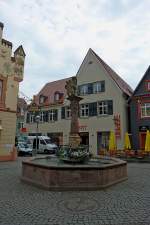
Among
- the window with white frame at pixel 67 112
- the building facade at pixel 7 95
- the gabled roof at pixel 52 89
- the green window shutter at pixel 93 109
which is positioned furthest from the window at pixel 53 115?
the building facade at pixel 7 95

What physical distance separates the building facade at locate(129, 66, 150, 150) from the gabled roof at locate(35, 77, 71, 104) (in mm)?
13288

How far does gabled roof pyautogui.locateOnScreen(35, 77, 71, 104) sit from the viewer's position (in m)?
38.6

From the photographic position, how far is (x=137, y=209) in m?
6.18

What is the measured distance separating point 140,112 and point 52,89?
1800 centimetres

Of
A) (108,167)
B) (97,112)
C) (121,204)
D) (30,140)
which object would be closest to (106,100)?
(97,112)

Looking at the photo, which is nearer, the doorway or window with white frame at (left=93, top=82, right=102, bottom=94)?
the doorway

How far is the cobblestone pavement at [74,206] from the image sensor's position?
5297mm

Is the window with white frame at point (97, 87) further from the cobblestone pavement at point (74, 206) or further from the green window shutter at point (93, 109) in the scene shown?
the cobblestone pavement at point (74, 206)

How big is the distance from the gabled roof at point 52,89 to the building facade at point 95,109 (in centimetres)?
124

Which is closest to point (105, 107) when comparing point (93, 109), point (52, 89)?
point (93, 109)

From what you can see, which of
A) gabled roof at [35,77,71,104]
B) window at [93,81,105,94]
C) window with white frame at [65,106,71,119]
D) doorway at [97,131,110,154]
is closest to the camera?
doorway at [97,131,110,154]

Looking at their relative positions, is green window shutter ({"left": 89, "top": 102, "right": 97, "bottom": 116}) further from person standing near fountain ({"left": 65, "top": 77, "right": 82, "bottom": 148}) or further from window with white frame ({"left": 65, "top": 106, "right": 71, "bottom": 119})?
person standing near fountain ({"left": 65, "top": 77, "right": 82, "bottom": 148})

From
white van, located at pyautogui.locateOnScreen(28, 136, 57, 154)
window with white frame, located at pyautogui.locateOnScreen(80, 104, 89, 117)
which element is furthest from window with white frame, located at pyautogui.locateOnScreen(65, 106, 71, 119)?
white van, located at pyautogui.locateOnScreen(28, 136, 57, 154)

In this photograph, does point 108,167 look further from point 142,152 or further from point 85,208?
point 142,152
